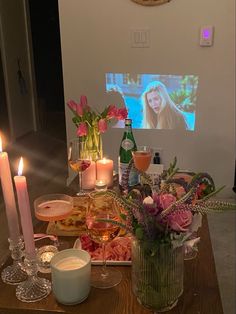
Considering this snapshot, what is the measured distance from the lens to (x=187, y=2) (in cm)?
264

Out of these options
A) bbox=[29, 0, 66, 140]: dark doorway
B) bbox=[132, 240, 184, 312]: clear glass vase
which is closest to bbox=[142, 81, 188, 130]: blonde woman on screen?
bbox=[132, 240, 184, 312]: clear glass vase

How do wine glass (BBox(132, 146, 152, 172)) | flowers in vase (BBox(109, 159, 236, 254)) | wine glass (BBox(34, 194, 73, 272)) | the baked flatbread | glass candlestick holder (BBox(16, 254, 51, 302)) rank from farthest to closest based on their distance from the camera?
wine glass (BBox(132, 146, 152, 172)), the baked flatbread, wine glass (BBox(34, 194, 73, 272)), glass candlestick holder (BBox(16, 254, 51, 302)), flowers in vase (BBox(109, 159, 236, 254))

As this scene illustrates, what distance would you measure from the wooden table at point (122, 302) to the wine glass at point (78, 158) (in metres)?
0.63

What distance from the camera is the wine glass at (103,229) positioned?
3.46ft

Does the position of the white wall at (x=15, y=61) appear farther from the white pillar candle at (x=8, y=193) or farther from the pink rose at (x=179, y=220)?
the pink rose at (x=179, y=220)

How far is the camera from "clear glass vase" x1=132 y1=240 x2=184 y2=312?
0.92 metres

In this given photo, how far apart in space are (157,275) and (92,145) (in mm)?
846

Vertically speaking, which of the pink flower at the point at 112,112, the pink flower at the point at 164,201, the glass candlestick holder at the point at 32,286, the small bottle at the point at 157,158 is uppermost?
the pink flower at the point at 112,112

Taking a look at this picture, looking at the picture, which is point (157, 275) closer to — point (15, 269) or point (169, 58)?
point (15, 269)

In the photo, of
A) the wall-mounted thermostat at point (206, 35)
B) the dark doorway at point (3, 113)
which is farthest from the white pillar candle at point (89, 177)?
the dark doorway at point (3, 113)

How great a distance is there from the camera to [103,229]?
3.46 ft

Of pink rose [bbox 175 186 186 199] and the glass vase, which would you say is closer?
pink rose [bbox 175 186 186 199]

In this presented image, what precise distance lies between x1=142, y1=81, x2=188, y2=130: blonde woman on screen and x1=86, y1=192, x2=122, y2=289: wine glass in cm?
184

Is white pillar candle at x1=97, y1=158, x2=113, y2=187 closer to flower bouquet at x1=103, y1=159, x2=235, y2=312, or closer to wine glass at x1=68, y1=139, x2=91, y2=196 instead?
wine glass at x1=68, y1=139, x2=91, y2=196
